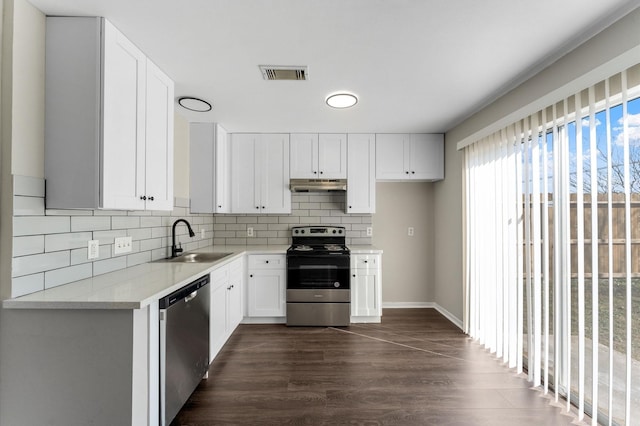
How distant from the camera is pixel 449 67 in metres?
2.11

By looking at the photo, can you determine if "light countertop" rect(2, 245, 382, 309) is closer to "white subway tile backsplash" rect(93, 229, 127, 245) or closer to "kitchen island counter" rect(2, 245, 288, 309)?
"kitchen island counter" rect(2, 245, 288, 309)

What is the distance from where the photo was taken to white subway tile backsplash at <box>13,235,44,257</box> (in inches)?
56.7

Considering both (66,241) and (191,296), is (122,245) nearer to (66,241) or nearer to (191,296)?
(66,241)

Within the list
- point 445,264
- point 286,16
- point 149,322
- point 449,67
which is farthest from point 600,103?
point 149,322

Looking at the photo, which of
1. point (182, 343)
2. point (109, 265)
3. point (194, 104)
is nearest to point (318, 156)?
point (194, 104)

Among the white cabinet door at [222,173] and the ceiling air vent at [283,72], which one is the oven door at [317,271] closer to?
the white cabinet door at [222,173]

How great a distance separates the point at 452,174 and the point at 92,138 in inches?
135

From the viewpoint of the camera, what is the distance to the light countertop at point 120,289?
1391 millimetres

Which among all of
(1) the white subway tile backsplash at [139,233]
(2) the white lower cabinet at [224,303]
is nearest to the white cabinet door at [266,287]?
(2) the white lower cabinet at [224,303]

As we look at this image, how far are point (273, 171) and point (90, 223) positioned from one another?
7.13 ft

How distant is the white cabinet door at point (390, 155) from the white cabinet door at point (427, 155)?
A: 116 millimetres

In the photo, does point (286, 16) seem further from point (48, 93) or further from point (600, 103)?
point (600, 103)

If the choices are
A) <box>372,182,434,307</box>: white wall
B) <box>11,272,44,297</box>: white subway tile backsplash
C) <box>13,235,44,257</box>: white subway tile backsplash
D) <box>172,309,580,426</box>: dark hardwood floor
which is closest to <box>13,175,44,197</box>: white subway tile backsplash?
<box>13,235,44,257</box>: white subway tile backsplash

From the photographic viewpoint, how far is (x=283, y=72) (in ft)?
7.16
